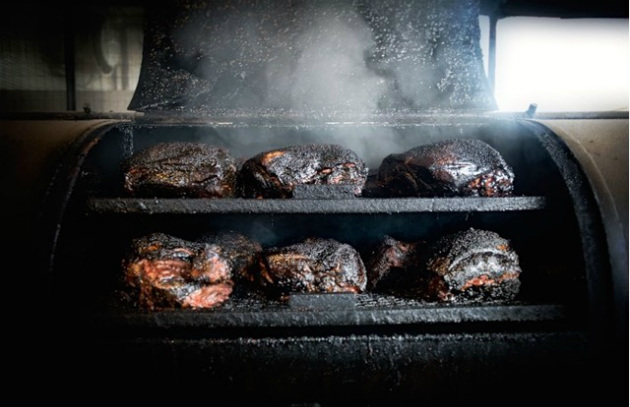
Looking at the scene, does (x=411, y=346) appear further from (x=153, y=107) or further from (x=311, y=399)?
(x=153, y=107)

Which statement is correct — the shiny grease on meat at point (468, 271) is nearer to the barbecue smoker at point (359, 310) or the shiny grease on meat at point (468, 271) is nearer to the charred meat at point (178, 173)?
the barbecue smoker at point (359, 310)

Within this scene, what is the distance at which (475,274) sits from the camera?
2197 mm

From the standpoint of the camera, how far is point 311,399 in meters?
2.02

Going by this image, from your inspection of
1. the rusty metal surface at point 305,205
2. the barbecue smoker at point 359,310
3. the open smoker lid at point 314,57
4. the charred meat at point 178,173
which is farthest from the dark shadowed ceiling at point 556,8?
the charred meat at point 178,173

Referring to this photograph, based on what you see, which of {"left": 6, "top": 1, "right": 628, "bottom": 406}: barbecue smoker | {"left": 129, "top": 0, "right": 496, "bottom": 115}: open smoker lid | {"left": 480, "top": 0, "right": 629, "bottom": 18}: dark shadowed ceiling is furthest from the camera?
{"left": 480, "top": 0, "right": 629, "bottom": 18}: dark shadowed ceiling

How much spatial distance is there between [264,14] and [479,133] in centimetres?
184

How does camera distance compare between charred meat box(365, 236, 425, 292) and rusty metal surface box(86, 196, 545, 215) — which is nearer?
rusty metal surface box(86, 196, 545, 215)

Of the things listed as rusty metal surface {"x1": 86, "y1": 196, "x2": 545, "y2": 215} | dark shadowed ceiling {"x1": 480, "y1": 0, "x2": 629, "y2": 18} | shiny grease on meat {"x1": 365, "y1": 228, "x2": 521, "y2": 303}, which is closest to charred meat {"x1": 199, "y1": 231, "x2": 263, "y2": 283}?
rusty metal surface {"x1": 86, "y1": 196, "x2": 545, "y2": 215}

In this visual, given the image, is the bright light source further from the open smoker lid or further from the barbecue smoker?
the barbecue smoker

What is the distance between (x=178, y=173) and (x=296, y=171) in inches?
27.8

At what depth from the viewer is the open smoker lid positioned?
288 cm

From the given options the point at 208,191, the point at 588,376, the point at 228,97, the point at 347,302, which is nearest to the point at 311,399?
the point at 347,302

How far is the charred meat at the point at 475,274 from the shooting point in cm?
220

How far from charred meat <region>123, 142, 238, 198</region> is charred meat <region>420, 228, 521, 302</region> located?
1.37 m
